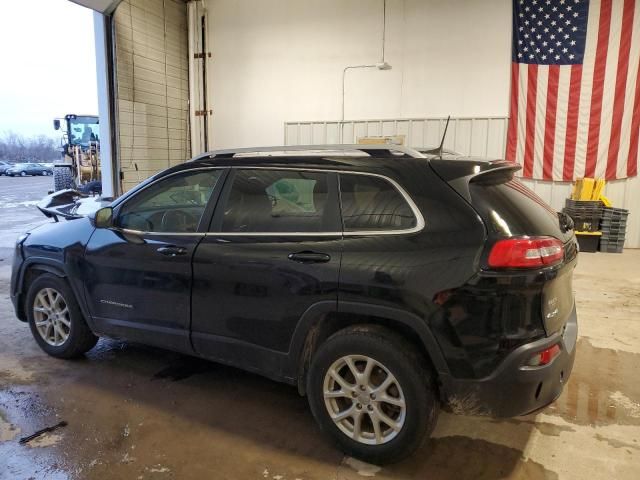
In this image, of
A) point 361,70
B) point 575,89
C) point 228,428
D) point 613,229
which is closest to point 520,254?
point 228,428

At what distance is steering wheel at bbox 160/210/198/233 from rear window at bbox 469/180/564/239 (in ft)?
5.48

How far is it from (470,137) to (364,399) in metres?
7.85

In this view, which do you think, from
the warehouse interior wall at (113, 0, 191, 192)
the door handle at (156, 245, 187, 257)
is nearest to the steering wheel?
the door handle at (156, 245, 187, 257)

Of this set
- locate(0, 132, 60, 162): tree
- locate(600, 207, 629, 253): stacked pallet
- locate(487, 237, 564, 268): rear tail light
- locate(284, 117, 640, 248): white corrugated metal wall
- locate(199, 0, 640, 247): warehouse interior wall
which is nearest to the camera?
locate(487, 237, 564, 268): rear tail light

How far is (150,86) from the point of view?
388 inches

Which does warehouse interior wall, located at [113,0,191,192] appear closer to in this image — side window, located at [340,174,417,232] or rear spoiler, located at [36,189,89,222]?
rear spoiler, located at [36,189,89,222]

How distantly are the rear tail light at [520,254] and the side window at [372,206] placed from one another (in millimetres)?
398

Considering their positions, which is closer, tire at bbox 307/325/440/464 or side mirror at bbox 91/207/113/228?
tire at bbox 307/325/440/464

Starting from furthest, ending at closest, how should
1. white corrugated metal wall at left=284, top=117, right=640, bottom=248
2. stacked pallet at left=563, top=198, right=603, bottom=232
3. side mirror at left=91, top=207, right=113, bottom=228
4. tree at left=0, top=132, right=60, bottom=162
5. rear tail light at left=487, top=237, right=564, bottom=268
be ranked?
1. tree at left=0, top=132, right=60, bottom=162
2. white corrugated metal wall at left=284, top=117, right=640, bottom=248
3. stacked pallet at left=563, top=198, right=603, bottom=232
4. side mirror at left=91, top=207, right=113, bottom=228
5. rear tail light at left=487, top=237, right=564, bottom=268

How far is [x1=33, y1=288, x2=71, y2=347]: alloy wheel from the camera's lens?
369cm

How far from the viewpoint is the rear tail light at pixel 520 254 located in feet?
7.03

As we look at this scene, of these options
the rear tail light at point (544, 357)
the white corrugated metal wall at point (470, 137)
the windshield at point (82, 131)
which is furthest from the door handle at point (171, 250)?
the windshield at point (82, 131)

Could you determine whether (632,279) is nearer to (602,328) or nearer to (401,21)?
(602,328)

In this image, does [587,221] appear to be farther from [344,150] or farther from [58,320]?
[58,320]
